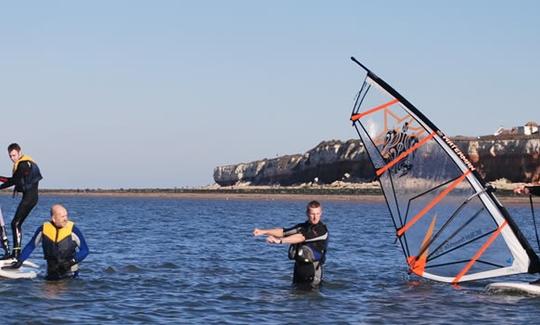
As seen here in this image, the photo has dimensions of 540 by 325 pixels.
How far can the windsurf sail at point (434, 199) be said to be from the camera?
14.4 metres

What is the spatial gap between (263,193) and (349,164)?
10.7 m

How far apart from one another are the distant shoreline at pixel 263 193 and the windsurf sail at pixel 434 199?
50120mm

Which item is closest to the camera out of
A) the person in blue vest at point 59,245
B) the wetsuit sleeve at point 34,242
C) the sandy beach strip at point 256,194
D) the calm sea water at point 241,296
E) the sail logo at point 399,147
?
the calm sea water at point 241,296

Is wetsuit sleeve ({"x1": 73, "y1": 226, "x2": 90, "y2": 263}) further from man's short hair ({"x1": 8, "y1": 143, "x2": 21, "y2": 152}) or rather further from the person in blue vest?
man's short hair ({"x1": 8, "y1": 143, "x2": 21, "y2": 152})

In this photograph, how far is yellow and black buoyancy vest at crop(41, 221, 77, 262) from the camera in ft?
45.5

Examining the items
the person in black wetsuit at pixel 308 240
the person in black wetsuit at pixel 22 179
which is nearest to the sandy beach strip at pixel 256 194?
the person in black wetsuit at pixel 308 240

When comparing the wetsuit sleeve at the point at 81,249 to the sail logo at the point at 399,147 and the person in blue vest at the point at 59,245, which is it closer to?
the person in blue vest at the point at 59,245

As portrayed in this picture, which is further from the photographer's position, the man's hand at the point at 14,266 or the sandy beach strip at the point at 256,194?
the sandy beach strip at the point at 256,194

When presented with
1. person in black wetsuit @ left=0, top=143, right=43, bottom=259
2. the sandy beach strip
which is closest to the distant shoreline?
the sandy beach strip

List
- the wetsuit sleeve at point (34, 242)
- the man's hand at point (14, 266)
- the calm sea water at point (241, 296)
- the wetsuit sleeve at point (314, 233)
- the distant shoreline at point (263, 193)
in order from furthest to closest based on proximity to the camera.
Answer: the distant shoreline at point (263, 193)
the man's hand at point (14, 266)
the wetsuit sleeve at point (34, 242)
the wetsuit sleeve at point (314, 233)
the calm sea water at point (241, 296)

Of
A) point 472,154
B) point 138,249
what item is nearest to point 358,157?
point 472,154

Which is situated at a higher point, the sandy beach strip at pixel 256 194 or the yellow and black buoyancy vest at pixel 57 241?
the sandy beach strip at pixel 256 194

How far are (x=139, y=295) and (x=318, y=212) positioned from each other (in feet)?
9.66

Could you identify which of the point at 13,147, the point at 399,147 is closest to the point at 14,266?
the point at 13,147
